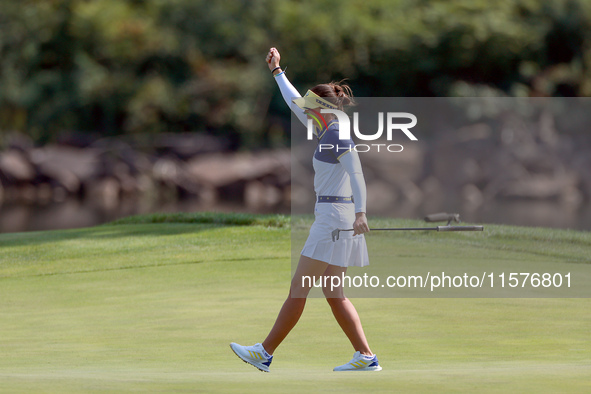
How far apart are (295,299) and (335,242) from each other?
41 centimetres

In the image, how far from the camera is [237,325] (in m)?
6.95

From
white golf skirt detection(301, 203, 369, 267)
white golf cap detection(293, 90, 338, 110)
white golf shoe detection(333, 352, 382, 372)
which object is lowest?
white golf shoe detection(333, 352, 382, 372)

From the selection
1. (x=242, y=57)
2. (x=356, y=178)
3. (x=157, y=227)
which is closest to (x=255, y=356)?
(x=356, y=178)

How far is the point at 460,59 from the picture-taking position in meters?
40.7

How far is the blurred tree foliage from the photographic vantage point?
4019 centimetres

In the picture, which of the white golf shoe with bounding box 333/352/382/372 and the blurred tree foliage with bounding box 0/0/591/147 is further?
the blurred tree foliage with bounding box 0/0/591/147

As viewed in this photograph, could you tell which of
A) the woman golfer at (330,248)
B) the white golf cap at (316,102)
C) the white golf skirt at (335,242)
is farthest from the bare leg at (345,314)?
the white golf cap at (316,102)

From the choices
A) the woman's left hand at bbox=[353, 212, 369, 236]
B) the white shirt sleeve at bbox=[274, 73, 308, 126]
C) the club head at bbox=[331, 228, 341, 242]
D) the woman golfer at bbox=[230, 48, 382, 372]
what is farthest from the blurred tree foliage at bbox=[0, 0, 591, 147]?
the woman's left hand at bbox=[353, 212, 369, 236]

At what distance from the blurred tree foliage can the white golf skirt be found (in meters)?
34.5

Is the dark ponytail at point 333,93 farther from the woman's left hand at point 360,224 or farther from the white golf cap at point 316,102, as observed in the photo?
the woman's left hand at point 360,224

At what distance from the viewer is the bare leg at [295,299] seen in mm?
5160

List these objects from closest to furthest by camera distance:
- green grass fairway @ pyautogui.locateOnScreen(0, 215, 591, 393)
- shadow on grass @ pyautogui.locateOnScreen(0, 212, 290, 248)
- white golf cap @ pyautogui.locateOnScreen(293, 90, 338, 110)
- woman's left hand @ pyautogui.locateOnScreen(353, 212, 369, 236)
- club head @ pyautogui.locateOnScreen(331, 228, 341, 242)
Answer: green grass fairway @ pyautogui.locateOnScreen(0, 215, 591, 393)
woman's left hand @ pyautogui.locateOnScreen(353, 212, 369, 236)
club head @ pyautogui.locateOnScreen(331, 228, 341, 242)
white golf cap @ pyautogui.locateOnScreen(293, 90, 338, 110)
shadow on grass @ pyautogui.locateOnScreen(0, 212, 290, 248)

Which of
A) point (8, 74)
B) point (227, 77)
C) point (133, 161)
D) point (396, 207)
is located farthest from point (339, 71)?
point (396, 207)

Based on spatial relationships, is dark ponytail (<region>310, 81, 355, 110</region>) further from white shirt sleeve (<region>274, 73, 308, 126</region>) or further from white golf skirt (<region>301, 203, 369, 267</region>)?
white golf skirt (<region>301, 203, 369, 267</region>)
